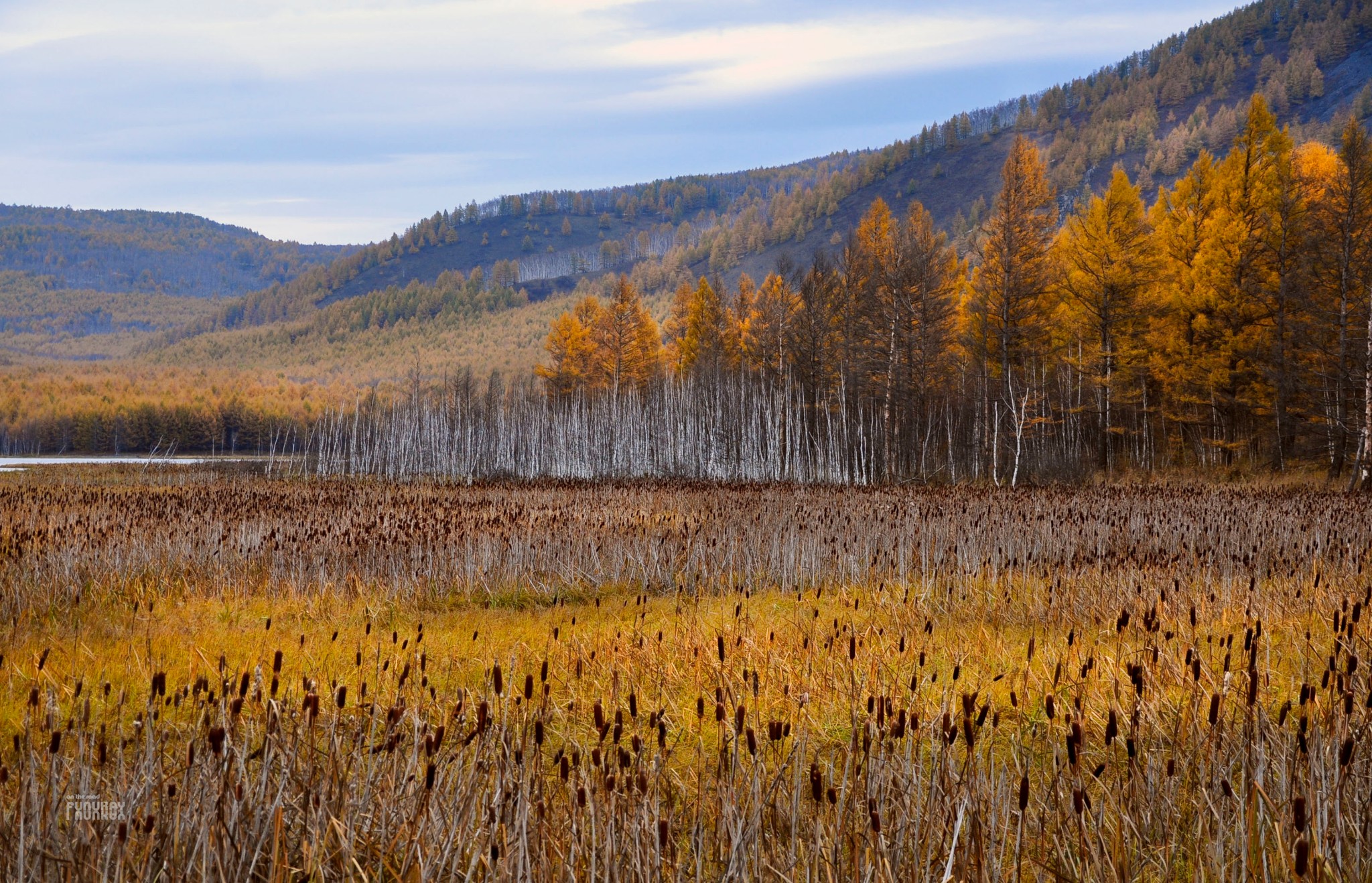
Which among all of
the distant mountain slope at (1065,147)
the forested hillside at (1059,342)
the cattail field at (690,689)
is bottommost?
the cattail field at (690,689)

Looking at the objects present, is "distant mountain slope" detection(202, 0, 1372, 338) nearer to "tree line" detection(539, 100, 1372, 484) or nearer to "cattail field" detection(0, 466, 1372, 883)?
"tree line" detection(539, 100, 1372, 484)

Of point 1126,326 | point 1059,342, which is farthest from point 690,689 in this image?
point 1059,342

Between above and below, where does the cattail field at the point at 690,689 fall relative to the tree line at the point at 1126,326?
below

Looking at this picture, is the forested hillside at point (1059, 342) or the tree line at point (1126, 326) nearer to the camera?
the tree line at point (1126, 326)

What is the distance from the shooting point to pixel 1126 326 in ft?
87.2

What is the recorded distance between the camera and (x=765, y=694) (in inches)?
194

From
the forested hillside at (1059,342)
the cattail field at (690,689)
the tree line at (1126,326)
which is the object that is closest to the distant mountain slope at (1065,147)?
the forested hillside at (1059,342)

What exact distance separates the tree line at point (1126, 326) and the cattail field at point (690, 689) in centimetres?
845

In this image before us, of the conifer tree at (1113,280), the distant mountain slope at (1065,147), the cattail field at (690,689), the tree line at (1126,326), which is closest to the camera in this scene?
the cattail field at (690,689)

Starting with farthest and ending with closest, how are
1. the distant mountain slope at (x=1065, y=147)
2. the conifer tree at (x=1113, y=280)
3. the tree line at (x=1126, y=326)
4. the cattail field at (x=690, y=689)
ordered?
the distant mountain slope at (x=1065, y=147)
the conifer tree at (x=1113, y=280)
the tree line at (x=1126, y=326)
the cattail field at (x=690, y=689)

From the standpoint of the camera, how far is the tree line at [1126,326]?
21.7 meters

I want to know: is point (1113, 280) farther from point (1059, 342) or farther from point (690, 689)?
point (690, 689)

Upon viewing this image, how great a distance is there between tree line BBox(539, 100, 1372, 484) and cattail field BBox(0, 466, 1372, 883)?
333 inches

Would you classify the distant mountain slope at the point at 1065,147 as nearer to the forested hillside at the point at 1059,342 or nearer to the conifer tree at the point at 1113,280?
the forested hillside at the point at 1059,342
